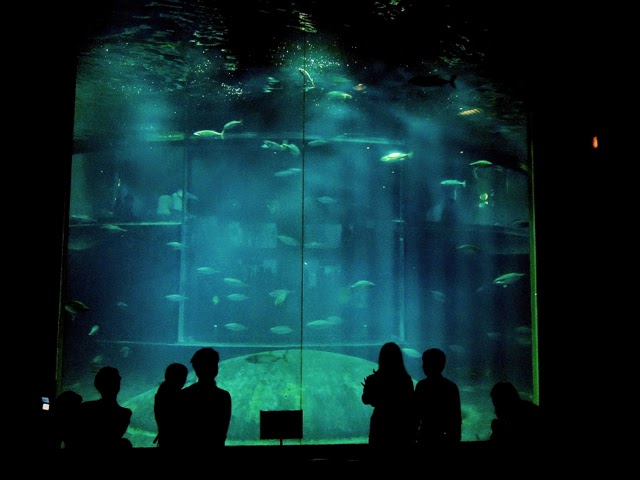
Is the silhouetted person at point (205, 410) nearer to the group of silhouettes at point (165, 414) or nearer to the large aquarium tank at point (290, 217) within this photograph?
the group of silhouettes at point (165, 414)

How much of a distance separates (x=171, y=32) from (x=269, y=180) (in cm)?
546

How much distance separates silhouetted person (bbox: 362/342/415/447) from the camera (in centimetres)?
327

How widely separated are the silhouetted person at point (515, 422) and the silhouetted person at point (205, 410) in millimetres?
2072

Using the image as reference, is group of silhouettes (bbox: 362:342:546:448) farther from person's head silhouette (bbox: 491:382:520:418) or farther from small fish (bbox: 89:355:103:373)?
small fish (bbox: 89:355:103:373)

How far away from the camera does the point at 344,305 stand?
1146cm

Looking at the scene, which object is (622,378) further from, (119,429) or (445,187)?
(445,187)

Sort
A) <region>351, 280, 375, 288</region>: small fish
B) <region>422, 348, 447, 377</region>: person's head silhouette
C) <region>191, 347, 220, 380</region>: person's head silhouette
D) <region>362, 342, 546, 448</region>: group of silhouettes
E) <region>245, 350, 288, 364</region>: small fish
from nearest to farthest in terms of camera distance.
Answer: <region>362, 342, 546, 448</region>: group of silhouettes
<region>191, 347, 220, 380</region>: person's head silhouette
<region>422, 348, 447, 377</region>: person's head silhouette
<region>245, 350, 288, 364</region>: small fish
<region>351, 280, 375, 288</region>: small fish

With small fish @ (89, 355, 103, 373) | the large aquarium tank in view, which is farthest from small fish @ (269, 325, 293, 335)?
small fish @ (89, 355, 103, 373)

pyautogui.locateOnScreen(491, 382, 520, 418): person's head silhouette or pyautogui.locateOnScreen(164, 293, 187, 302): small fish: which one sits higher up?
pyautogui.locateOnScreen(164, 293, 187, 302): small fish

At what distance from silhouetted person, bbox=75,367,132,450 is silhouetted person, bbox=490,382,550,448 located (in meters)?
2.73

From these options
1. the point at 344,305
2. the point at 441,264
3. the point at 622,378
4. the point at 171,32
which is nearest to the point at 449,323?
the point at 441,264

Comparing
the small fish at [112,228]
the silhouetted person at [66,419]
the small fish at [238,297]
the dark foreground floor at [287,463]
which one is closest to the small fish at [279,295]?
the small fish at [238,297]

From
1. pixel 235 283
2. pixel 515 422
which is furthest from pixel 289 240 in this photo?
pixel 515 422

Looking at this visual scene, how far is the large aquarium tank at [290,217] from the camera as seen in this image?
762 cm
